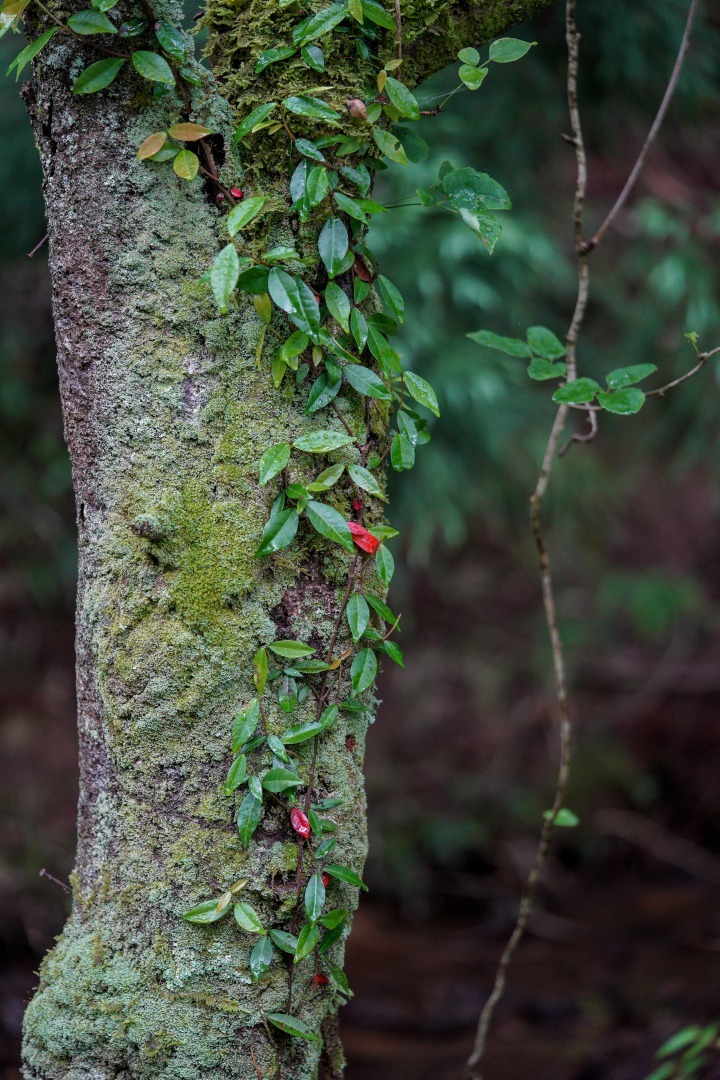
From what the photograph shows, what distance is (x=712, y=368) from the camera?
3.37m

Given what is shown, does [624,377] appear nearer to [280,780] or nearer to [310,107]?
[310,107]

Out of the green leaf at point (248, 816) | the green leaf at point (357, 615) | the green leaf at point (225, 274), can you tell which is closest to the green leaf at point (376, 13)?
the green leaf at point (225, 274)

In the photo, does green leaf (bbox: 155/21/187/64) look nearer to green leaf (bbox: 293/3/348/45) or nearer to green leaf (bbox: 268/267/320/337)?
green leaf (bbox: 293/3/348/45)

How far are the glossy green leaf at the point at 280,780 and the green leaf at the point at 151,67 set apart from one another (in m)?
0.83

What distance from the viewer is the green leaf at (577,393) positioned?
1271 mm

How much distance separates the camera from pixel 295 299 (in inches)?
38.6

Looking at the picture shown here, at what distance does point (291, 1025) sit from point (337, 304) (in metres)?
0.91

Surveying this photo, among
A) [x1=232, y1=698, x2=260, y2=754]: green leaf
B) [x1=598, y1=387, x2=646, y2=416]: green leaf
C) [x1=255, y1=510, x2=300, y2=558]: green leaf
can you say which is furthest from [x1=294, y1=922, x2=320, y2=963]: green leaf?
[x1=598, y1=387, x2=646, y2=416]: green leaf

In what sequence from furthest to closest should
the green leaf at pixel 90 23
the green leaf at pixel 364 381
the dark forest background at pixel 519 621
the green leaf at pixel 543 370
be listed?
the dark forest background at pixel 519 621 < the green leaf at pixel 543 370 < the green leaf at pixel 364 381 < the green leaf at pixel 90 23

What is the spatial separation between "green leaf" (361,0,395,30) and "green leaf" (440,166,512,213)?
20 centimetres

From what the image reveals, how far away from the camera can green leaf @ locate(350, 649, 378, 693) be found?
105 centimetres

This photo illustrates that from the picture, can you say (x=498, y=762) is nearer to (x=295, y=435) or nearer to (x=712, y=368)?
(x=712, y=368)

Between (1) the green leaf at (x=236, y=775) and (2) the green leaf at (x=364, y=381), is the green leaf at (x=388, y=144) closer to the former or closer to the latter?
(2) the green leaf at (x=364, y=381)

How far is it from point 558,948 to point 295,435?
118 inches
